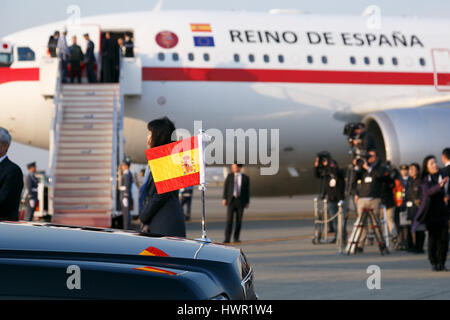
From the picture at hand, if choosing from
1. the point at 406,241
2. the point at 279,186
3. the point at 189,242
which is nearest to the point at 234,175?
the point at 406,241

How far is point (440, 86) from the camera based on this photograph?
1967cm

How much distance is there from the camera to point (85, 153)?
17125mm

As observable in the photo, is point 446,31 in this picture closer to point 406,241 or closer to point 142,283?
point 406,241

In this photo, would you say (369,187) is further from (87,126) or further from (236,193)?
(87,126)

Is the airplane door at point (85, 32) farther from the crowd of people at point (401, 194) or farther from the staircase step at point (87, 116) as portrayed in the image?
the crowd of people at point (401, 194)

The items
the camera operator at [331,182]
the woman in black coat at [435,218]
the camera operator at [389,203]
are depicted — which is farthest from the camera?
the camera operator at [331,182]

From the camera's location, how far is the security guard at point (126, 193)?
614 inches

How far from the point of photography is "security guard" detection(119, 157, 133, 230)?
15586 mm

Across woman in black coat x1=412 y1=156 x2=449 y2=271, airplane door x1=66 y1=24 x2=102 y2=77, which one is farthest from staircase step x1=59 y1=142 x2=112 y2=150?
woman in black coat x1=412 y1=156 x2=449 y2=271

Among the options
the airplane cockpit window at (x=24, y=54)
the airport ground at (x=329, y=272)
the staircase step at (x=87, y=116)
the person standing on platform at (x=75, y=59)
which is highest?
the airplane cockpit window at (x=24, y=54)

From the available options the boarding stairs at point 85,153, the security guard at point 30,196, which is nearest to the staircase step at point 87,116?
the boarding stairs at point 85,153

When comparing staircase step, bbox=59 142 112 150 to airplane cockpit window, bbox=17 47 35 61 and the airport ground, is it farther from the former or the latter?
the airport ground

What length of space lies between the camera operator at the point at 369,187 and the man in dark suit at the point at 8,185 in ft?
22.3

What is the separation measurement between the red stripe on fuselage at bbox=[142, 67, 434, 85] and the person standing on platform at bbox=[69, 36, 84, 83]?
57.5 inches
